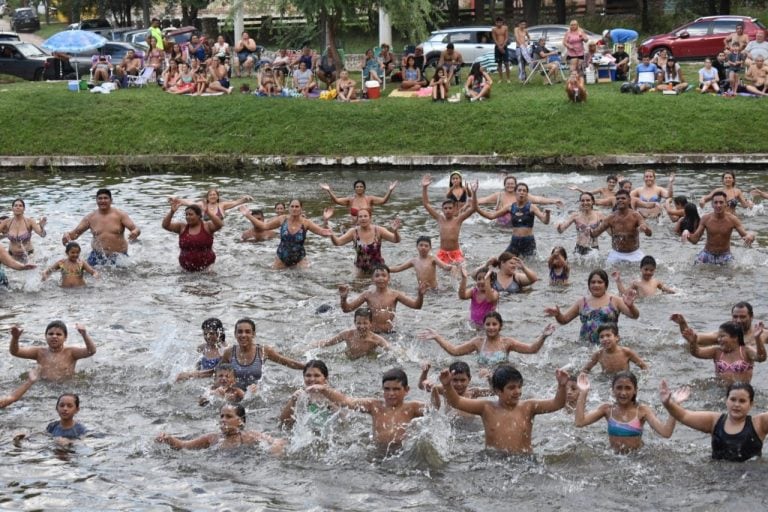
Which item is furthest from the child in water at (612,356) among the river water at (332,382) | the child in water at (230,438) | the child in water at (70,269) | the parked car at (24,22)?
the parked car at (24,22)

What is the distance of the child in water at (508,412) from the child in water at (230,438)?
197cm

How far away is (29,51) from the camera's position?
39875 mm

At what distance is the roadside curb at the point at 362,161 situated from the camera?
89.9 ft

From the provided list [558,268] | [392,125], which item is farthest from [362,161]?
[558,268]

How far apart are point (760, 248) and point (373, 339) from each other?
8.03 meters

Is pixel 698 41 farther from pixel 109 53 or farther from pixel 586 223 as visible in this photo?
pixel 109 53

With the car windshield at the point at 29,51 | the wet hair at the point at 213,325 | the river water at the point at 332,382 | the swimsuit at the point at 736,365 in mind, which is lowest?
the river water at the point at 332,382

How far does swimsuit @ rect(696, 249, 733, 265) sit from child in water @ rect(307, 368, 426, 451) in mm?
8474

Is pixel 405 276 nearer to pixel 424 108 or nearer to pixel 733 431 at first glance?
pixel 733 431

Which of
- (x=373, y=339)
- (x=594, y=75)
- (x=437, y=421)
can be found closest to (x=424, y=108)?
(x=594, y=75)

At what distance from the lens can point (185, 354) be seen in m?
14.0

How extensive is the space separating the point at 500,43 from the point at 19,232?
55.7 feet

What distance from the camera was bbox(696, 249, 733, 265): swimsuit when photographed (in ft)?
58.9

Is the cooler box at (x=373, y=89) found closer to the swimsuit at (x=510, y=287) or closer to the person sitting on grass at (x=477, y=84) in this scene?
the person sitting on grass at (x=477, y=84)
